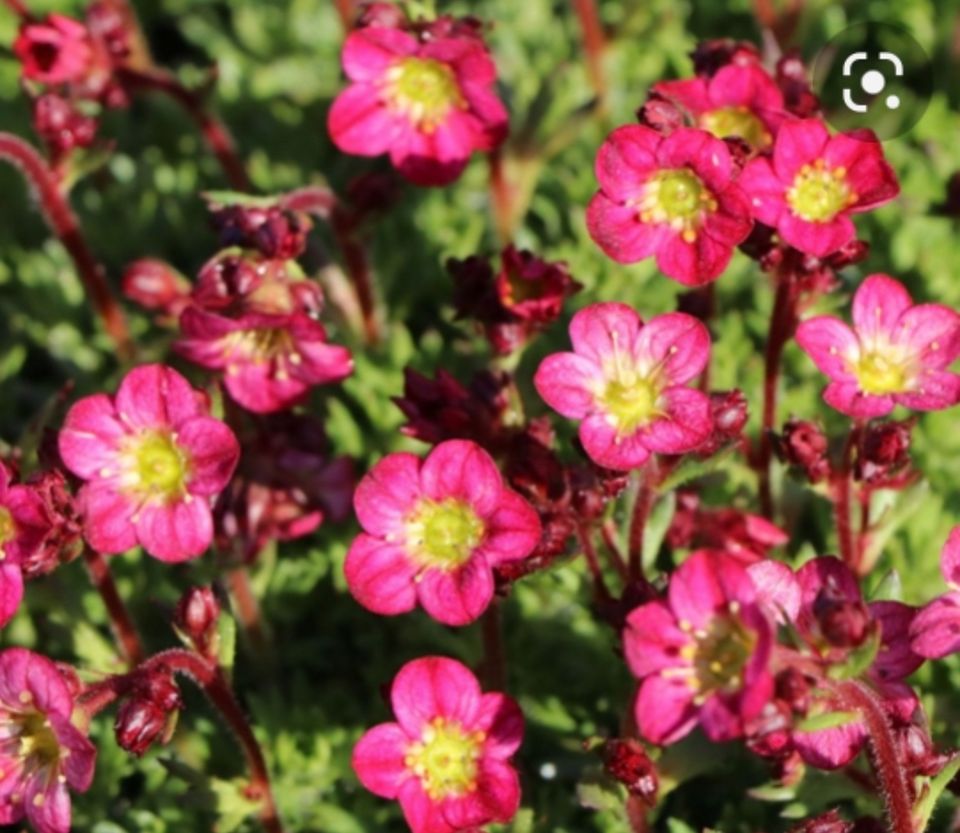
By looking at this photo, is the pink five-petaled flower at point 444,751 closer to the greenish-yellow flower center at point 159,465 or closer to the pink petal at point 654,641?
the pink petal at point 654,641

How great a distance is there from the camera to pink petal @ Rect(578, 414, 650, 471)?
2.57m

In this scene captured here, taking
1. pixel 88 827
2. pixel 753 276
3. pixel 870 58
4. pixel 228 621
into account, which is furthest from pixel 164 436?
pixel 870 58

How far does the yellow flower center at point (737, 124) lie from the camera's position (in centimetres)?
305

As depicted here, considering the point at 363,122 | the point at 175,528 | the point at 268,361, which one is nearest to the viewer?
the point at 175,528

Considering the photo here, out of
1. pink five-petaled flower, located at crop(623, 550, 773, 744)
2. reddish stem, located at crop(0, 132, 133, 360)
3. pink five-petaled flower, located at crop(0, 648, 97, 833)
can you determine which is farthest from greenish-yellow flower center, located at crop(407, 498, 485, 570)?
reddish stem, located at crop(0, 132, 133, 360)

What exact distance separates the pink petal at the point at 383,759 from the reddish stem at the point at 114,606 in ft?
2.14

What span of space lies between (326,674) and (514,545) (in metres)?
1.19

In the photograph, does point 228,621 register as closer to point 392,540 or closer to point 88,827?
point 392,540

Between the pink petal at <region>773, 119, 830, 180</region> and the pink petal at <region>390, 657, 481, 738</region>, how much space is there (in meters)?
1.01

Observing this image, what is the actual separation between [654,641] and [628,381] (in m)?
0.61

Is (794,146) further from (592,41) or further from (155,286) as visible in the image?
(592,41)

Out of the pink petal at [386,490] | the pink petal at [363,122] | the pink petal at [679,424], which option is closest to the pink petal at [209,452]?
the pink petal at [386,490]

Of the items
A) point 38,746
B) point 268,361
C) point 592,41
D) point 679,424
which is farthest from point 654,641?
point 592,41

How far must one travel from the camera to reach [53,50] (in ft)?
12.0
